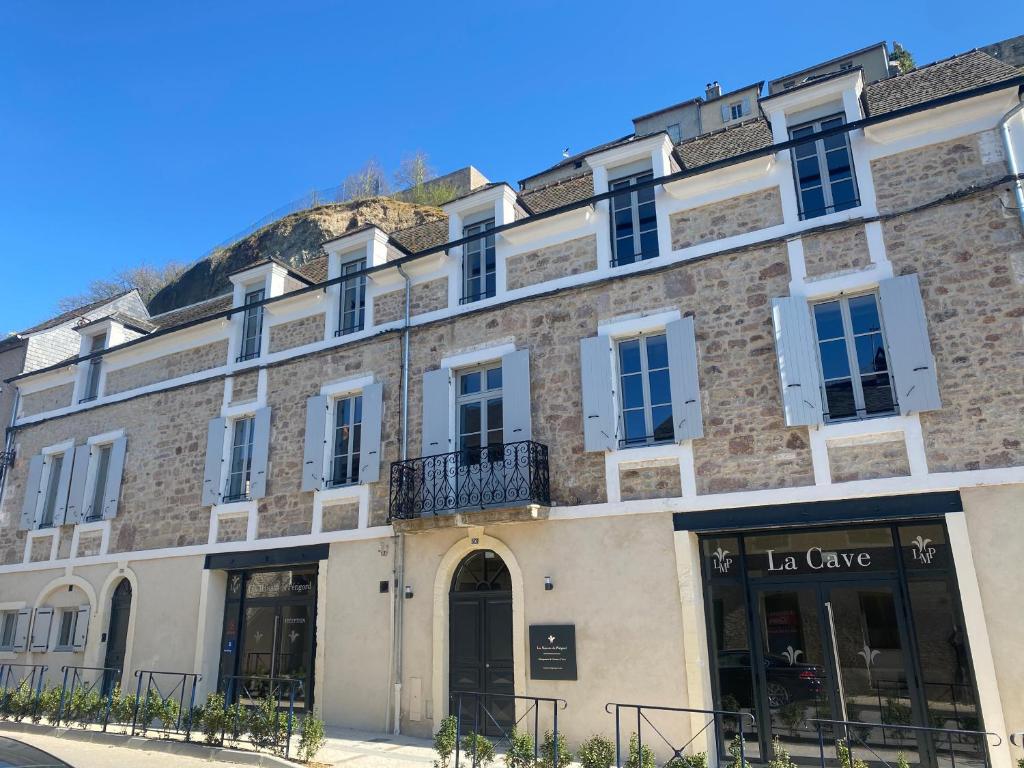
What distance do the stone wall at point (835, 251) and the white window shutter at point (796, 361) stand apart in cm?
48

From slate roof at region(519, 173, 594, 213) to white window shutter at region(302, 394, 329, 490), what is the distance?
15.1 feet

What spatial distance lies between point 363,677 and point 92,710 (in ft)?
11.8

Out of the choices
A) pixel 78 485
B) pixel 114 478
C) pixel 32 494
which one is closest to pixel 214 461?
pixel 114 478

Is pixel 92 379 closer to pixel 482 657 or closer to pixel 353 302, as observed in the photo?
pixel 353 302

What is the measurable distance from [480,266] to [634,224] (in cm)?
251

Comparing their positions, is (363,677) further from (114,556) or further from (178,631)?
(114,556)

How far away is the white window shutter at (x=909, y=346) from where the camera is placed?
800cm

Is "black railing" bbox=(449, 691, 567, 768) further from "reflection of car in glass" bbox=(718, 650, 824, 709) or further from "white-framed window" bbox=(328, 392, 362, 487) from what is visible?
"white-framed window" bbox=(328, 392, 362, 487)

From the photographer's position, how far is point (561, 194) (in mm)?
12039

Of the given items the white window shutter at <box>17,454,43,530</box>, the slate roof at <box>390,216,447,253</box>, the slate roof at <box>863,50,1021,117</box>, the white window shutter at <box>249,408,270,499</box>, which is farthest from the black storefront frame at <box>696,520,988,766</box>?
the white window shutter at <box>17,454,43,530</box>

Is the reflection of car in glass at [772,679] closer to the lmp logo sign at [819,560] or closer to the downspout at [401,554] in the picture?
the lmp logo sign at [819,560]

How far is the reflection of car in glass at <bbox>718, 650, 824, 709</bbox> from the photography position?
8133mm

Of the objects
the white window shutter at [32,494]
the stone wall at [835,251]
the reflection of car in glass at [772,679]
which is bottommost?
the reflection of car in glass at [772,679]

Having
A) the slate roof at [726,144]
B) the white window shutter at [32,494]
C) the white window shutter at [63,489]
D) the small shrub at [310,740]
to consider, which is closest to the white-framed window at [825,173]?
the slate roof at [726,144]
